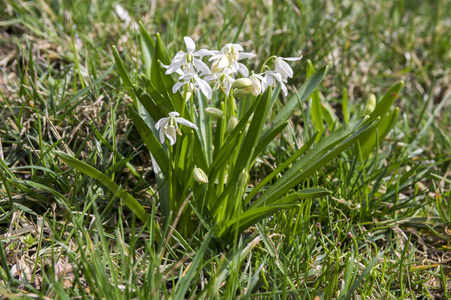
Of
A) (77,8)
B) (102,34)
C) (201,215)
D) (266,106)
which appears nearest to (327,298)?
(201,215)

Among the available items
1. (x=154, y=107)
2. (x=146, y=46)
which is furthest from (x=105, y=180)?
(x=146, y=46)

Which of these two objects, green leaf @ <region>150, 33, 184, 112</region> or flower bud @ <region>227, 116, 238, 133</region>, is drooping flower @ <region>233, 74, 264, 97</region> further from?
green leaf @ <region>150, 33, 184, 112</region>

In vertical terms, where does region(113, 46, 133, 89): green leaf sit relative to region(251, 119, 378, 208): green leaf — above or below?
above

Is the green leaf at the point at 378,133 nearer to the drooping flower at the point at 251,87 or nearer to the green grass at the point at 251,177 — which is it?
the green grass at the point at 251,177

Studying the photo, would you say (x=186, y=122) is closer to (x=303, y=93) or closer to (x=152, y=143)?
(x=152, y=143)

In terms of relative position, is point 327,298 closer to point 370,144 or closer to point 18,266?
point 370,144

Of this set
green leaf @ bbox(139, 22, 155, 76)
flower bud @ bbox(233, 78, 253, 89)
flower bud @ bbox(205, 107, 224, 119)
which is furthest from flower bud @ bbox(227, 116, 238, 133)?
green leaf @ bbox(139, 22, 155, 76)
